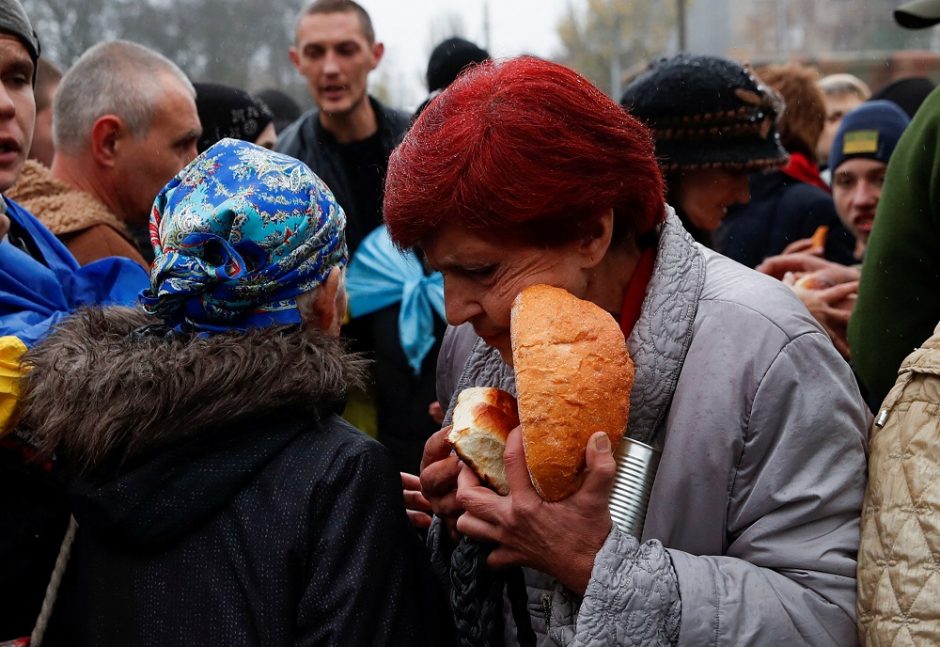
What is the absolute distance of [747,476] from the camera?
1839mm

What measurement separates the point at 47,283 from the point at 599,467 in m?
1.58

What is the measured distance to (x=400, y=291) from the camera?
4.31 m

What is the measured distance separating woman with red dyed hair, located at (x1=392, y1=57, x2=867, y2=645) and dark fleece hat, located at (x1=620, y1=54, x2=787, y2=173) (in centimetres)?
166

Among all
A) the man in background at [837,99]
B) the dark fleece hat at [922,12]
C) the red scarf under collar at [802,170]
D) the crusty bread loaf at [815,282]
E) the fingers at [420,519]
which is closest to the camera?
the fingers at [420,519]

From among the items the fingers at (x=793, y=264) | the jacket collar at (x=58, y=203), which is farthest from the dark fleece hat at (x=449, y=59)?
the jacket collar at (x=58, y=203)

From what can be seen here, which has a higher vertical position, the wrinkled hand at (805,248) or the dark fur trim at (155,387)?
the dark fur trim at (155,387)

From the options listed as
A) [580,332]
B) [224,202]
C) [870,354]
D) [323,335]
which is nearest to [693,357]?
[580,332]

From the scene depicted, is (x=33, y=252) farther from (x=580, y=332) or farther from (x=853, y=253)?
(x=853, y=253)

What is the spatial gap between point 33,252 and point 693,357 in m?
1.82

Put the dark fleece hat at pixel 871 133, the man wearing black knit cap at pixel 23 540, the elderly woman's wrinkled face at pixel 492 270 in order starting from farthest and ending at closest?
the dark fleece hat at pixel 871 133
the man wearing black knit cap at pixel 23 540
the elderly woman's wrinkled face at pixel 492 270

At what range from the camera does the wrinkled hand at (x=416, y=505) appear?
8.05 feet

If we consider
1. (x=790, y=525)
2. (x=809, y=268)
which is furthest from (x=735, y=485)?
(x=809, y=268)

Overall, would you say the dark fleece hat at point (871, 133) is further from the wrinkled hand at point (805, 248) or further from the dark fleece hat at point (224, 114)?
the dark fleece hat at point (224, 114)

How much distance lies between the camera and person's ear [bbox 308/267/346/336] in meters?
2.10
